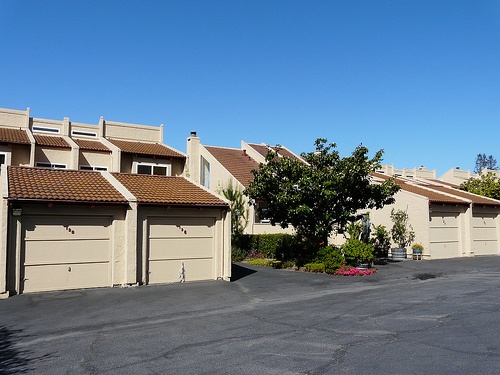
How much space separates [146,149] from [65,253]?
17.4 m

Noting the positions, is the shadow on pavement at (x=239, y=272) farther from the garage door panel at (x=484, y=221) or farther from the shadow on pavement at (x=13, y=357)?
the garage door panel at (x=484, y=221)

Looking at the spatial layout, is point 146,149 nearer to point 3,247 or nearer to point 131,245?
point 131,245

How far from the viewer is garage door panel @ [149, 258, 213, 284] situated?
17.9 meters

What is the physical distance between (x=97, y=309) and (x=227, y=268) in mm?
6725

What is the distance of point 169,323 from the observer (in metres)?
11.7

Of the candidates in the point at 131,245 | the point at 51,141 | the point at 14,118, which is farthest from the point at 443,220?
the point at 14,118

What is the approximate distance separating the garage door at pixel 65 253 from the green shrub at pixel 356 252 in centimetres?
1103

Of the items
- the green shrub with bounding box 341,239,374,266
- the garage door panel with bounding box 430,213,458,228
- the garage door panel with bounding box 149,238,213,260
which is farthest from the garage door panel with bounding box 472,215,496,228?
the garage door panel with bounding box 149,238,213,260

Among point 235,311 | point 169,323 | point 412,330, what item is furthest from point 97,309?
point 412,330

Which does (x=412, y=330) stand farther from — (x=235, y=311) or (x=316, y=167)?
(x=316, y=167)

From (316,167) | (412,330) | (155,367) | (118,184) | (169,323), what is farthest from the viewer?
(316,167)

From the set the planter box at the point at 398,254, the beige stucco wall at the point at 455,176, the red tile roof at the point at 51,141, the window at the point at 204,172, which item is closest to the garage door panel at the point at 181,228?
the planter box at the point at 398,254

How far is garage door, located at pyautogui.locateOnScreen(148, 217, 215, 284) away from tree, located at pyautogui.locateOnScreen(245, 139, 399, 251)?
14.5 ft

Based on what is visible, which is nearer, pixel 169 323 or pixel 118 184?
pixel 169 323
